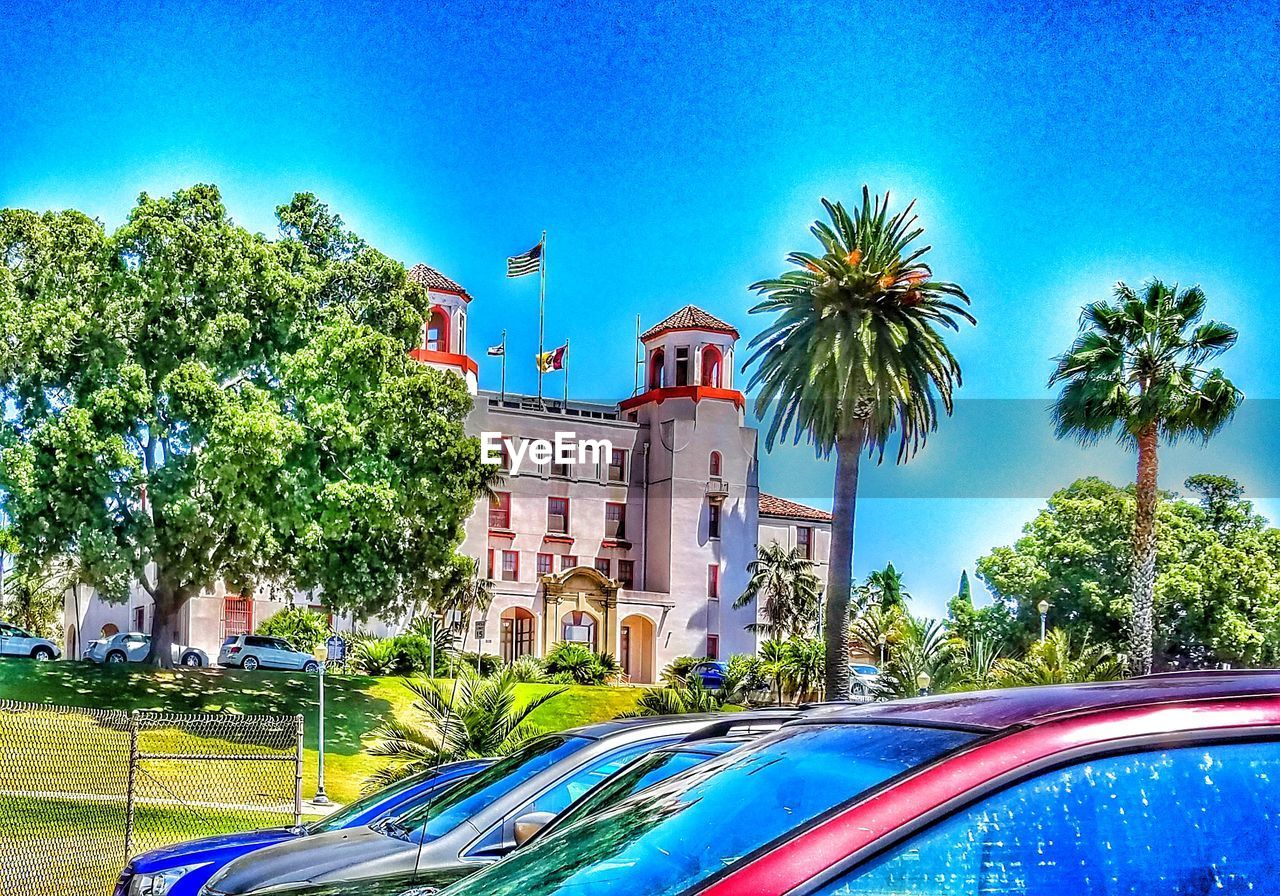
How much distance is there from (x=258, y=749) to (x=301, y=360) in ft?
39.2

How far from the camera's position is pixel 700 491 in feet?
246

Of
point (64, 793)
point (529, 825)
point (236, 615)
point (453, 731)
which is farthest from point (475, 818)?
point (236, 615)

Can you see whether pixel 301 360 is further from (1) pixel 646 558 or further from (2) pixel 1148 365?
(1) pixel 646 558

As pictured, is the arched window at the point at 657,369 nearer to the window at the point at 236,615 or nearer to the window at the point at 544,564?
the window at the point at 544,564

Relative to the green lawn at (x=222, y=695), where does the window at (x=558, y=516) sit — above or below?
above

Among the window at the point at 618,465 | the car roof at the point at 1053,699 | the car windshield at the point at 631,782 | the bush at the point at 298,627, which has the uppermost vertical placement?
the window at the point at 618,465

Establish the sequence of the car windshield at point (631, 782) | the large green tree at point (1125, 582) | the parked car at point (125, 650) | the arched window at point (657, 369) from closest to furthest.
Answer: the car windshield at point (631, 782)
the parked car at point (125, 650)
the large green tree at point (1125, 582)
the arched window at point (657, 369)

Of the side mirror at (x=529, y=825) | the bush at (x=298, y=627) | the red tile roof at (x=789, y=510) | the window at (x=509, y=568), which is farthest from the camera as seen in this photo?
the red tile roof at (x=789, y=510)

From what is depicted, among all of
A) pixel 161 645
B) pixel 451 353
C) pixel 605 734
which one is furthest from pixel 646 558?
pixel 605 734

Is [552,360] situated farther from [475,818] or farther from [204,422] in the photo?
[475,818]

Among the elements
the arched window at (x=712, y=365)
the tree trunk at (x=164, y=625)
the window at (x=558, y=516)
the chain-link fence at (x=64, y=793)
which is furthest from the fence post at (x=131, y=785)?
the arched window at (x=712, y=365)

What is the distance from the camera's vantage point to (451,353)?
236 ft

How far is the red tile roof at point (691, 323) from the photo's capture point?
78188 millimetres

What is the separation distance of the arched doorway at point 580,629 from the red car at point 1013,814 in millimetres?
69661
